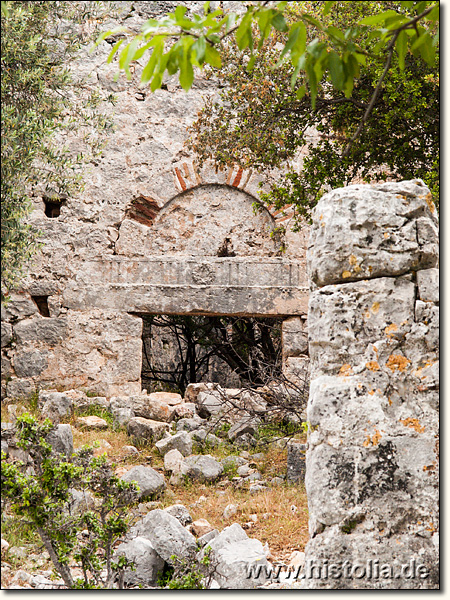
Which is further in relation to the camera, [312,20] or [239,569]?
[239,569]

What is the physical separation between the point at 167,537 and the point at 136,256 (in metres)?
4.89

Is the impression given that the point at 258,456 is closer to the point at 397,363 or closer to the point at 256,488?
the point at 256,488

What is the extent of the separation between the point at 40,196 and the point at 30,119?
3984 millimetres

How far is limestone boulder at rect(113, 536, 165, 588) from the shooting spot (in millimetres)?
3693

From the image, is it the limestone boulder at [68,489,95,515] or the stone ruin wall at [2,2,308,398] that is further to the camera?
the stone ruin wall at [2,2,308,398]

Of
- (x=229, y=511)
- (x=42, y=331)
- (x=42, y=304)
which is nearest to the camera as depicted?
(x=229, y=511)

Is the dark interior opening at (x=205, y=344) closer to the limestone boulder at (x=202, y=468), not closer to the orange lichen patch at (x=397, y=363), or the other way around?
the limestone boulder at (x=202, y=468)

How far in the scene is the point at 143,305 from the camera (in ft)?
26.3

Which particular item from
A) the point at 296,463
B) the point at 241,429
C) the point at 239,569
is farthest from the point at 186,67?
the point at 241,429

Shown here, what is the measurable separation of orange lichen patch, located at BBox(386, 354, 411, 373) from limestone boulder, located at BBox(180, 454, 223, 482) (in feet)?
10.7

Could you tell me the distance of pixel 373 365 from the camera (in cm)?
280

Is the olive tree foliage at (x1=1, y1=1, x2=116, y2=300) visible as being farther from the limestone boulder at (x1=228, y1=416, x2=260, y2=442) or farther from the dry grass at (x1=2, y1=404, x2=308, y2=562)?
the limestone boulder at (x1=228, y1=416, x2=260, y2=442)

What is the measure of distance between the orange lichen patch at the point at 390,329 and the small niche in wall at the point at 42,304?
19.9ft

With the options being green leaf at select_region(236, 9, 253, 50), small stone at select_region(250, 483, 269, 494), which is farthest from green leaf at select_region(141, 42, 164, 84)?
small stone at select_region(250, 483, 269, 494)
